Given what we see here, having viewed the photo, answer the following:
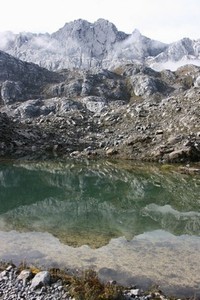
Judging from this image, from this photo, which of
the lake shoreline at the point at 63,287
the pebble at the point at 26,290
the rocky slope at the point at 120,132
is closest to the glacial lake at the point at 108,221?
the lake shoreline at the point at 63,287

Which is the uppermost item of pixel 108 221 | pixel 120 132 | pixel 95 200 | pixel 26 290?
pixel 120 132

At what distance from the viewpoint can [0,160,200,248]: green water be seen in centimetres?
2647

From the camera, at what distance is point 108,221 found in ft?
93.1

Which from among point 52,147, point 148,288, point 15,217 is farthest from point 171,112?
point 148,288

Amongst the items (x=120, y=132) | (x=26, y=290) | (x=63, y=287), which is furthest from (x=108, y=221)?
(x=120, y=132)

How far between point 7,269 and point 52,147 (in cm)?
4381

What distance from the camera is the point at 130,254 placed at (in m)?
21.4

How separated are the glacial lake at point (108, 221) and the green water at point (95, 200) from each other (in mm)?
67

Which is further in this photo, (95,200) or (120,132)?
(120,132)

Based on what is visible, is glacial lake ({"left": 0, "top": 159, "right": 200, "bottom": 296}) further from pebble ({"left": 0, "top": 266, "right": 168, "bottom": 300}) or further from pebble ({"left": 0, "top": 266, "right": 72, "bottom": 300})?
pebble ({"left": 0, "top": 266, "right": 72, "bottom": 300})

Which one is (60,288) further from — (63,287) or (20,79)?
(20,79)

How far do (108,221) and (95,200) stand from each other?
24.7ft

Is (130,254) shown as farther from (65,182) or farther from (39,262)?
(65,182)

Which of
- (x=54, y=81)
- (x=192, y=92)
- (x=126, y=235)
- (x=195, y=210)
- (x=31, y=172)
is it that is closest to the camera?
(x=126, y=235)
